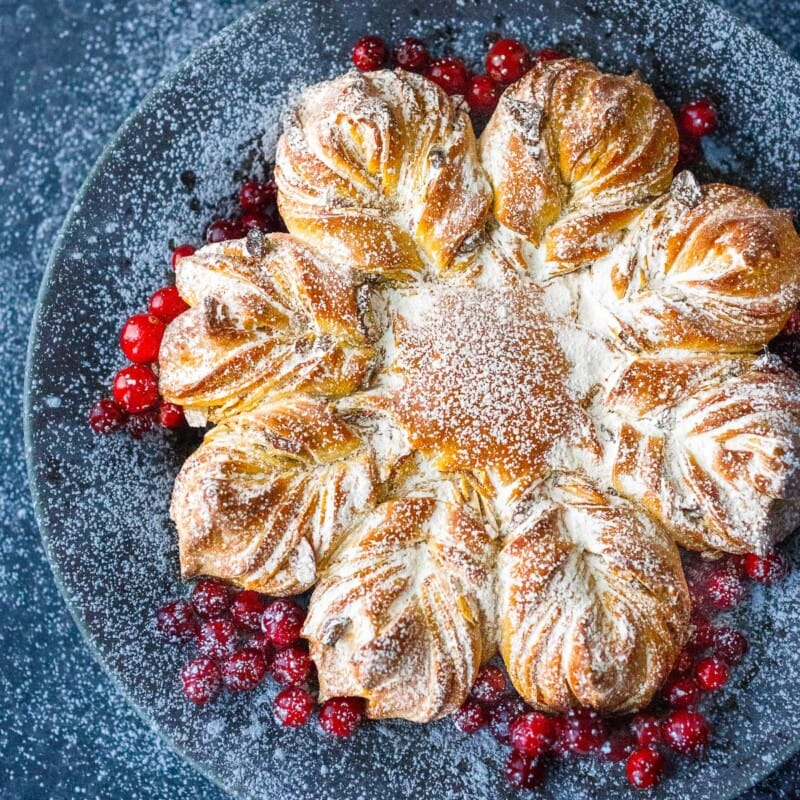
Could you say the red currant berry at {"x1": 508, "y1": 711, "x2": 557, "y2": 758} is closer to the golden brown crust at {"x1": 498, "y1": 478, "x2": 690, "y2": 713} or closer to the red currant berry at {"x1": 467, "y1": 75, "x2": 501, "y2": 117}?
the golden brown crust at {"x1": 498, "y1": 478, "x2": 690, "y2": 713}

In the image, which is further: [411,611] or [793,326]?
[793,326]

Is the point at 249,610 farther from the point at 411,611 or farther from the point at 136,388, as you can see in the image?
the point at 136,388

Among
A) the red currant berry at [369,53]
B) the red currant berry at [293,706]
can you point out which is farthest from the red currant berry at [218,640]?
the red currant berry at [369,53]

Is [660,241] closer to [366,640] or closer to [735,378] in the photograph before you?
[735,378]

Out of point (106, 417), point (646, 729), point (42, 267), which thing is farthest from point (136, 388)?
point (646, 729)

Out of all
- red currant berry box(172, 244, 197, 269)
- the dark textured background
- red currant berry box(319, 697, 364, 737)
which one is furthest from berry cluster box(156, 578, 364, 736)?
red currant berry box(172, 244, 197, 269)

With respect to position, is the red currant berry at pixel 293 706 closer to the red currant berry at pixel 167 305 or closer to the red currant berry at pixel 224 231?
the red currant berry at pixel 167 305
